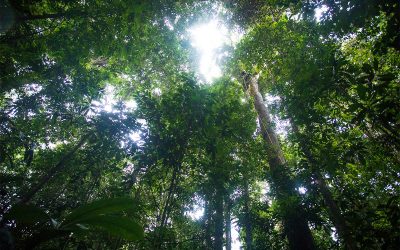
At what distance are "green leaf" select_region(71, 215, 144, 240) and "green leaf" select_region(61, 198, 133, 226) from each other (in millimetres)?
44

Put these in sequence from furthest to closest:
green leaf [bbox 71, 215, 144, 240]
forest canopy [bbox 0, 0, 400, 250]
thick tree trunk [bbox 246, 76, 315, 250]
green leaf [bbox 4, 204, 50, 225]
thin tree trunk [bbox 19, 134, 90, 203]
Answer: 1. thin tree trunk [bbox 19, 134, 90, 203]
2. thick tree trunk [bbox 246, 76, 315, 250]
3. forest canopy [bbox 0, 0, 400, 250]
4. green leaf [bbox 71, 215, 144, 240]
5. green leaf [bbox 4, 204, 50, 225]

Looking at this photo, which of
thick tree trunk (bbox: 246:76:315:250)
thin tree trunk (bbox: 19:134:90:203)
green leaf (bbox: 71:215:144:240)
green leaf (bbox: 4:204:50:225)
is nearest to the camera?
green leaf (bbox: 4:204:50:225)

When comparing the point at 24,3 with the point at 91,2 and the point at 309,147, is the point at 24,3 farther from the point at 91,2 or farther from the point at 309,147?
the point at 309,147

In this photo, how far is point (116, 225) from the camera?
246 centimetres

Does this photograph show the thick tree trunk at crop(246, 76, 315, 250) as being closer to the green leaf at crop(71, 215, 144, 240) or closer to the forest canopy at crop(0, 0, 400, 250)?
the forest canopy at crop(0, 0, 400, 250)

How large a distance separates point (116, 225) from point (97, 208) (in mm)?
253

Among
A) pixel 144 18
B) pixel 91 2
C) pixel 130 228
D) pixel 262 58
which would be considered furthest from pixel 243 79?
pixel 130 228

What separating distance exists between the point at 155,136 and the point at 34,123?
5145mm

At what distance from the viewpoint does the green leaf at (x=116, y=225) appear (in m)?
2.35

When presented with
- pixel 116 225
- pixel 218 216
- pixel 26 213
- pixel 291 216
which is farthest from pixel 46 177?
pixel 291 216

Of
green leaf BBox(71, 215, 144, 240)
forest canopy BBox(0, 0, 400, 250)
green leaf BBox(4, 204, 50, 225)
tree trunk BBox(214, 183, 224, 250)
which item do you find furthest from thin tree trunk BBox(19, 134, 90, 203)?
green leaf BBox(71, 215, 144, 240)

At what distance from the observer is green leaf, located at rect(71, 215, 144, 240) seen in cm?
235

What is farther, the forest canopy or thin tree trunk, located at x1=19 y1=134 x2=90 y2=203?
thin tree trunk, located at x1=19 y1=134 x2=90 y2=203

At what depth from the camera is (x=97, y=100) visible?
28.2 ft
